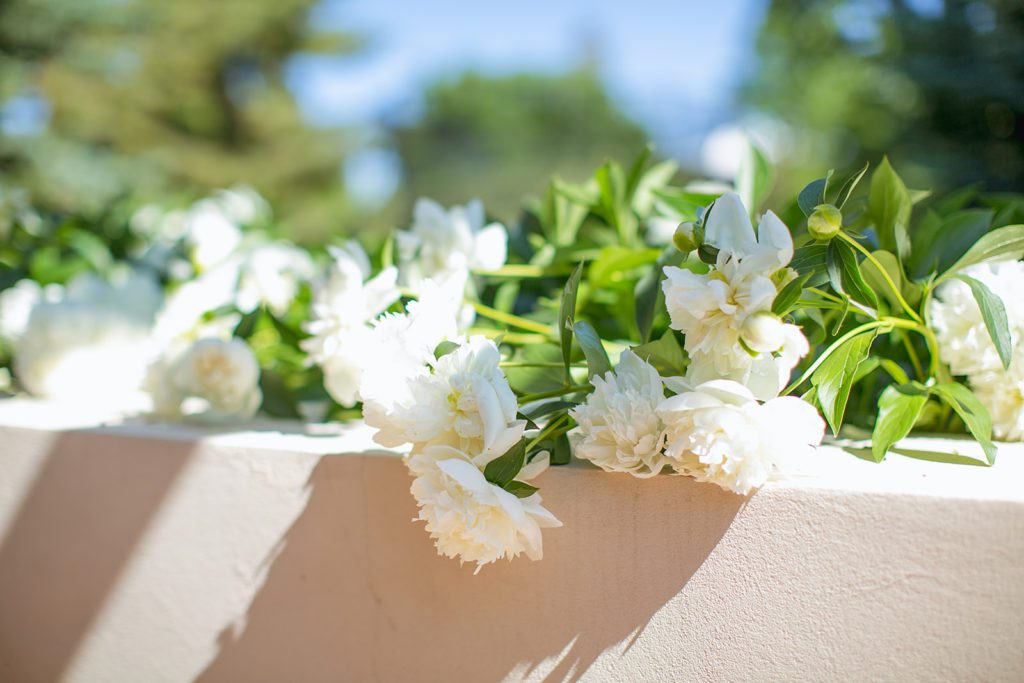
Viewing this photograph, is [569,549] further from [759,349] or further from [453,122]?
[453,122]

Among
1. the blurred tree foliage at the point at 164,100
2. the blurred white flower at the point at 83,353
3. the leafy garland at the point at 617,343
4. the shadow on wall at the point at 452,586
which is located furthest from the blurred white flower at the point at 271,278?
the blurred tree foliage at the point at 164,100

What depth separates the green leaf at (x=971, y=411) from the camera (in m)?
0.60

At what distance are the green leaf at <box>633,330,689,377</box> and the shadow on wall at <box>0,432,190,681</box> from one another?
513 mm

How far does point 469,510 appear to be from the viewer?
527mm

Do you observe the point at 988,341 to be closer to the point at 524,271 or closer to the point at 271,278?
the point at 524,271

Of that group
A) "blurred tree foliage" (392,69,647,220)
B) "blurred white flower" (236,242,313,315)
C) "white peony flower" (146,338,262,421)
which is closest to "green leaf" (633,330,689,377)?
"white peony flower" (146,338,262,421)

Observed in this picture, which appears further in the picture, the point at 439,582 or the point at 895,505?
the point at 439,582

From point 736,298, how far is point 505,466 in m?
0.20

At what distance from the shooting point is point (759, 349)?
50 cm

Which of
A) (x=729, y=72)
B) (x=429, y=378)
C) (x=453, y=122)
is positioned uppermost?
(x=429, y=378)

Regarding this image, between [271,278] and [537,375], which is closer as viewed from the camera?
[537,375]

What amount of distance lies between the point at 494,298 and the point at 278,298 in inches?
13.4

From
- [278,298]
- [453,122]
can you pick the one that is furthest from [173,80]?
[453,122]

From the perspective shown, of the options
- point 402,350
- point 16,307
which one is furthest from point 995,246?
point 16,307
